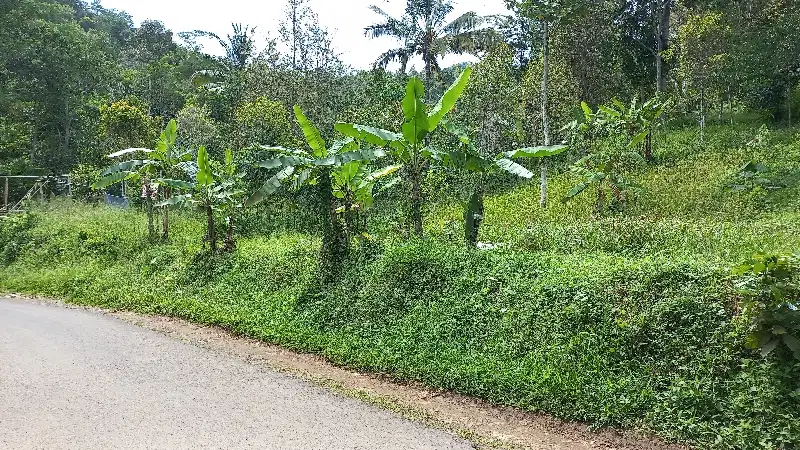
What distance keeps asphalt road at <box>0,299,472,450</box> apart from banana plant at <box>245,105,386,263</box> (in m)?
2.25

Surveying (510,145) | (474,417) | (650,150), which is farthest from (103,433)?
(510,145)

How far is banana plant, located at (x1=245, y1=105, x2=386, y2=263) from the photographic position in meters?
7.69

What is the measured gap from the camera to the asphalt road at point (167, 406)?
4.34 meters

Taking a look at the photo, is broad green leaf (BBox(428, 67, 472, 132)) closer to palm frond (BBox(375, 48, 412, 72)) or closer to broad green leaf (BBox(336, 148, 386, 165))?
broad green leaf (BBox(336, 148, 386, 165))

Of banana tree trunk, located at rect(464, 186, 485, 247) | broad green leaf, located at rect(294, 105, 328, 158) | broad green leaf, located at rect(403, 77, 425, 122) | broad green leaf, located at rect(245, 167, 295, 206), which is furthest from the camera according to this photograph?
broad green leaf, located at rect(294, 105, 328, 158)

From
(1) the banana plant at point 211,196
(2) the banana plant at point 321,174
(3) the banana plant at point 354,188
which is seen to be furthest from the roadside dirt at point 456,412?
(1) the banana plant at point 211,196

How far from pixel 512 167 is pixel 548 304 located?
7.67ft

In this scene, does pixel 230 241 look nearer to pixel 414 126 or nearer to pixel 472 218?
pixel 414 126

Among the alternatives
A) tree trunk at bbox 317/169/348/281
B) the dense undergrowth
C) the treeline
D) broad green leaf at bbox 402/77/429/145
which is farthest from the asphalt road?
the treeline

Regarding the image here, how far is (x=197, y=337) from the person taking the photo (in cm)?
737

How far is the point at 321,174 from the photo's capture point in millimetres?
8188

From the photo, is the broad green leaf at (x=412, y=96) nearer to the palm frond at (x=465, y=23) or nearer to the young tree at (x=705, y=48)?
the young tree at (x=705, y=48)

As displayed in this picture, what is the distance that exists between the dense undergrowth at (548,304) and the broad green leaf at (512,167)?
3.26 ft

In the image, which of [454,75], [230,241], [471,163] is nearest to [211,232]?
[230,241]
